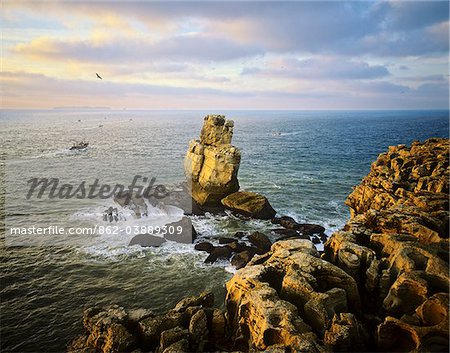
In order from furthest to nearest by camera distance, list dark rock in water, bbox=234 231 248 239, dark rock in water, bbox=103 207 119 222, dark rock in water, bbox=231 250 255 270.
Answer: dark rock in water, bbox=103 207 119 222
dark rock in water, bbox=234 231 248 239
dark rock in water, bbox=231 250 255 270

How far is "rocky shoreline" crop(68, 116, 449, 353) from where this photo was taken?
13.3 metres

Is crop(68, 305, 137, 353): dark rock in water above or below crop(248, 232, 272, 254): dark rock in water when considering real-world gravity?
above

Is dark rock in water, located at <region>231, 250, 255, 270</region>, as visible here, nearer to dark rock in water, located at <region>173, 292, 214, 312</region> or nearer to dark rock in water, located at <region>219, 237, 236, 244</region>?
dark rock in water, located at <region>219, 237, 236, 244</region>

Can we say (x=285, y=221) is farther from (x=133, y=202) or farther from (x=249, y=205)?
(x=133, y=202)

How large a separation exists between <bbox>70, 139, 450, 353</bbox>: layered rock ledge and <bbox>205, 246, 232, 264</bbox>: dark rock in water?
11.6m

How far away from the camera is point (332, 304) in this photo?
1473 cm

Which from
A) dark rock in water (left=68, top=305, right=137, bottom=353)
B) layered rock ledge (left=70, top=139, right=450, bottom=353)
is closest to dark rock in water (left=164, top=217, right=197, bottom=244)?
layered rock ledge (left=70, top=139, right=450, bottom=353)

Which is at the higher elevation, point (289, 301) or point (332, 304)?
point (332, 304)

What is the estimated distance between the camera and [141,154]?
96812 millimetres

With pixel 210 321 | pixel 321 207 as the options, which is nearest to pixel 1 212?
pixel 210 321

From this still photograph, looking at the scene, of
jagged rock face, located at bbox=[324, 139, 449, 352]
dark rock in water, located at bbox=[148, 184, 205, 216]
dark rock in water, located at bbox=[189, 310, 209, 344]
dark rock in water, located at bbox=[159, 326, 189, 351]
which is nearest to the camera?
jagged rock face, located at bbox=[324, 139, 449, 352]

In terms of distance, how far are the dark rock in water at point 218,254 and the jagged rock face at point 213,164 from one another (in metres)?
15.6

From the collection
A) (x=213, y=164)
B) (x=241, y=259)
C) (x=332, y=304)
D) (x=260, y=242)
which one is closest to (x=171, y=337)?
(x=332, y=304)

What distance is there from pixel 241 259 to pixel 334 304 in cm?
1705
